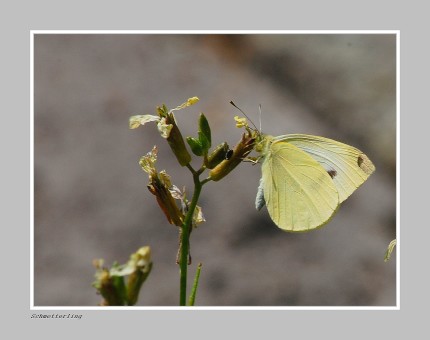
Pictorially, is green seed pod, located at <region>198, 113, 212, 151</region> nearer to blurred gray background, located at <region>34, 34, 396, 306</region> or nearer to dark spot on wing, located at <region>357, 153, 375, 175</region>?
dark spot on wing, located at <region>357, 153, 375, 175</region>

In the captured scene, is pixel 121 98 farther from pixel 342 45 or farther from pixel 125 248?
pixel 342 45

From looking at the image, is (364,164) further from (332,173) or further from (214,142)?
(214,142)

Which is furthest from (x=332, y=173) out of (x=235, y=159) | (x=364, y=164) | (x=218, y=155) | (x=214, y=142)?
(x=214, y=142)

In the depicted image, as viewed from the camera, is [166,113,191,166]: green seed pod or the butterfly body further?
the butterfly body

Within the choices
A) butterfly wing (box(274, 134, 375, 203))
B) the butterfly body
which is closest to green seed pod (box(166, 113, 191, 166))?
the butterfly body

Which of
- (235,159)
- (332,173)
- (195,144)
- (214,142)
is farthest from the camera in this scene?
(214,142)

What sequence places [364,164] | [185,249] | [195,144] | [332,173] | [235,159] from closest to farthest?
[185,249]
[195,144]
[235,159]
[364,164]
[332,173]

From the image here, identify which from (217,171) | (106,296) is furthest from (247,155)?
(106,296)
